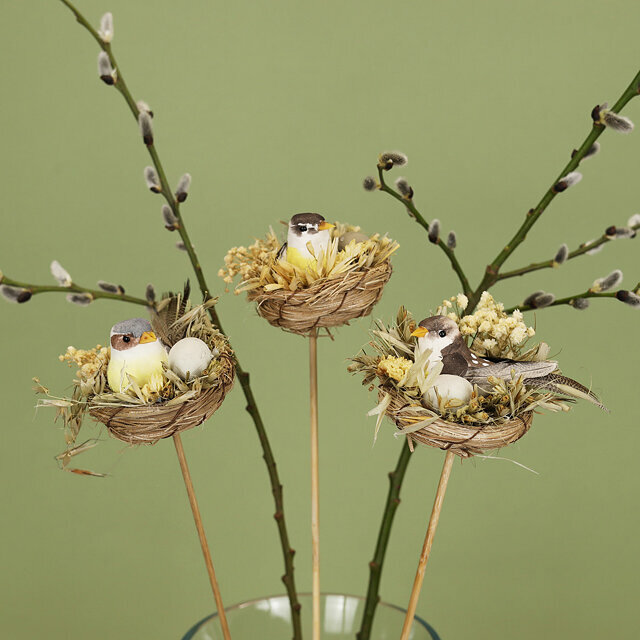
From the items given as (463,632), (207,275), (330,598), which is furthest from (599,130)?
(463,632)

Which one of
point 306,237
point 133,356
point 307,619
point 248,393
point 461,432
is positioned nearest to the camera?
point 461,432

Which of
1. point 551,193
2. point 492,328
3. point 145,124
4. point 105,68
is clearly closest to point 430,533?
point 492,328

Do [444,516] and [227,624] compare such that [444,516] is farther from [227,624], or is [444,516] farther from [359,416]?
[227,624]

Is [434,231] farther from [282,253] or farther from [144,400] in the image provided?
[144,400]

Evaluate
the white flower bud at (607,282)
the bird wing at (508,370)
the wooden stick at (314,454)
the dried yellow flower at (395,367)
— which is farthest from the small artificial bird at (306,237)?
the white flower bud at (607,282)

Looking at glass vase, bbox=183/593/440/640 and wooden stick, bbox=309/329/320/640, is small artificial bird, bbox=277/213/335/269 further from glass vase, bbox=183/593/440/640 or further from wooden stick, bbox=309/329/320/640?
glass vase, bbox=183/593/440/640

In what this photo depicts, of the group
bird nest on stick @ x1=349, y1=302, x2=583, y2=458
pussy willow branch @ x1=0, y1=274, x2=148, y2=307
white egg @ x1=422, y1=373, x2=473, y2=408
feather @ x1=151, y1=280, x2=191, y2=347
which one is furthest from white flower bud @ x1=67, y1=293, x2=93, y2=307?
white egg @ x1=422, y1=373, x2=473, y2=408

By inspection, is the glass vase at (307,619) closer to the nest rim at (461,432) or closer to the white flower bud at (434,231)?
the nest rim at (461,432)
